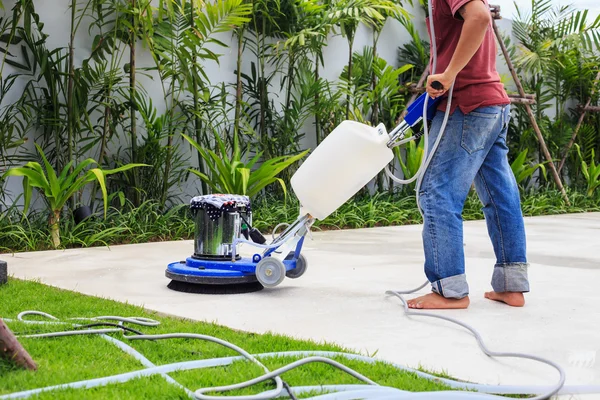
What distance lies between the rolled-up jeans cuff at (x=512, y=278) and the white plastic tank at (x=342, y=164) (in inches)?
26.1

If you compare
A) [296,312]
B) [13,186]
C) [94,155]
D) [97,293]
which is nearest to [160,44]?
[94,155]

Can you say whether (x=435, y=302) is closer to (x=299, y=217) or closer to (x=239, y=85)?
(x=299, y=217)

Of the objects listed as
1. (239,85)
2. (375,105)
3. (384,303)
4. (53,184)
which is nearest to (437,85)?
(384,303)

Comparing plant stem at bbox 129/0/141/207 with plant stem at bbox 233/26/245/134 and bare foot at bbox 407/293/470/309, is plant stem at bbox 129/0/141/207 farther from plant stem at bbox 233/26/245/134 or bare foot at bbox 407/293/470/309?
bare foot at bbox 407/293/470/309

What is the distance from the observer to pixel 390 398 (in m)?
1.74

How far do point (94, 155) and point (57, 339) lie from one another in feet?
11.8

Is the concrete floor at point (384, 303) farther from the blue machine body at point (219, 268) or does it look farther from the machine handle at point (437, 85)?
the machine handle at point (437, 85)

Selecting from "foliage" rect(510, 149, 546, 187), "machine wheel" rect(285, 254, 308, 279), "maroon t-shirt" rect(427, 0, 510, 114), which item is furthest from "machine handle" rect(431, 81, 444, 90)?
"foliage" rect(510, 149, 546, 187)

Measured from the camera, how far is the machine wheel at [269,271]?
3209mm

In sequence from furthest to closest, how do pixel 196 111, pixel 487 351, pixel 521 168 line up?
pixel 521 168
pixel 196 111
pixel 487 351

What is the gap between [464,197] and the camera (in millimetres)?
3010

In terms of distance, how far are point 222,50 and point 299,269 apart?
3593 mm

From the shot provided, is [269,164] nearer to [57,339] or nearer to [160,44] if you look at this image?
[160,44]

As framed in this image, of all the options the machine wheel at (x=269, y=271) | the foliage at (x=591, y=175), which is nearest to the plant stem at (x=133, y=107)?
the machine wheel at (x=269, y=271)
